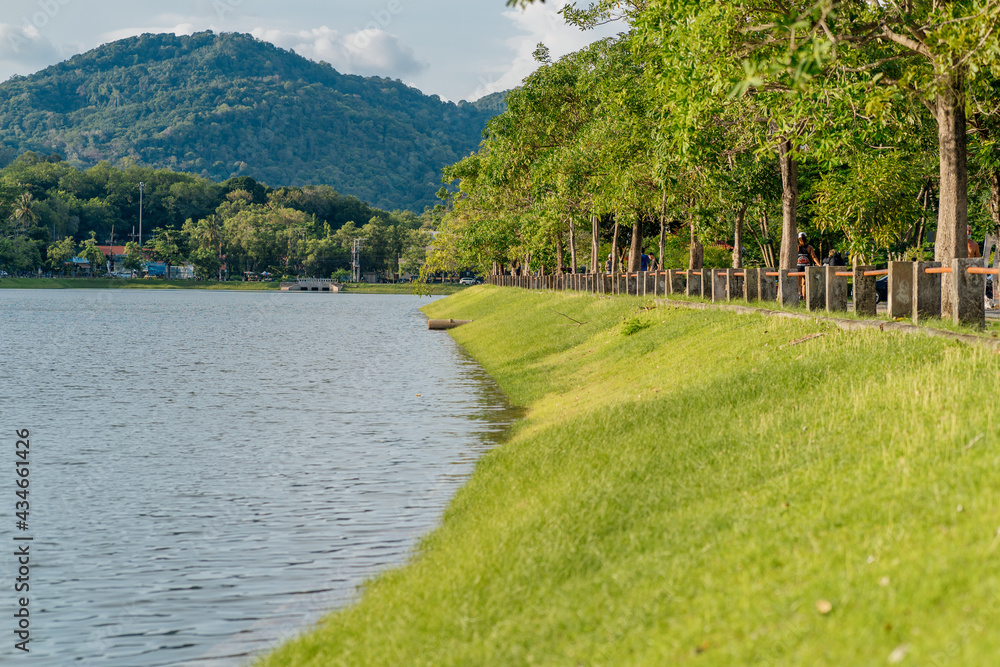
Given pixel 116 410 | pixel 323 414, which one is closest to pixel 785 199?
pixel 323 414

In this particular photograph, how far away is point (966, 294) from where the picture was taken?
14.4 m

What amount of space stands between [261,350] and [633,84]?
63.7 ft

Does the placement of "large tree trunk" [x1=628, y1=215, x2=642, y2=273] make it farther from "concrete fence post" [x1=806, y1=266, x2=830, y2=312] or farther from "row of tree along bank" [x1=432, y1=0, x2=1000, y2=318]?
"concrete fence post" [x1=806, y1=266, x2=830, y2=312]

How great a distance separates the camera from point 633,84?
33.3m

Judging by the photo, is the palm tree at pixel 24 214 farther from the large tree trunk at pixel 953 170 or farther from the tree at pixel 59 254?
the large tree trunk at pixel 953 170

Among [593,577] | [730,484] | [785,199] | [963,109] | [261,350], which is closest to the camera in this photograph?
[593,577]

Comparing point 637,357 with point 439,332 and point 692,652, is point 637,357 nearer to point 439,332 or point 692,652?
point 692,652

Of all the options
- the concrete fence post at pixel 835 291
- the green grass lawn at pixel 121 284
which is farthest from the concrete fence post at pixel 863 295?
the green grass lawn at pixel 121 284

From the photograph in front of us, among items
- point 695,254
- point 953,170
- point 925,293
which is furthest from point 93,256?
point 925,293

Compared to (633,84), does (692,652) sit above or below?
below

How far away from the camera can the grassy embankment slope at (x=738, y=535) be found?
18.6ft

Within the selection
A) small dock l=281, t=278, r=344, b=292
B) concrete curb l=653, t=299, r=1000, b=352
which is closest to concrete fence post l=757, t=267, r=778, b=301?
concrete curb l=653, t=299, r=1000, b=352

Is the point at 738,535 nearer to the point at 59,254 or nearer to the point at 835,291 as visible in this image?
the point at 835,291

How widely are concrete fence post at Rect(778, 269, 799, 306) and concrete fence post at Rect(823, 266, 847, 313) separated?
126 inches
